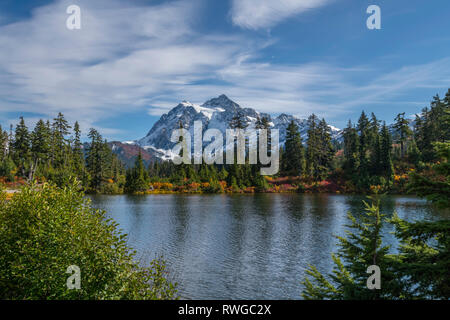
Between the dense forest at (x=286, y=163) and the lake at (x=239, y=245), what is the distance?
38.4 meters

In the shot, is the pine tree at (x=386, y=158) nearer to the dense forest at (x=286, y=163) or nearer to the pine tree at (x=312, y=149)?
the dense forest at (x=286, y=163)

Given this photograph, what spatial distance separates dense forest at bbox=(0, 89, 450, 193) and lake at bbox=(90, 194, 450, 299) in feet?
126

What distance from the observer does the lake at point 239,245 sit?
1827 cm

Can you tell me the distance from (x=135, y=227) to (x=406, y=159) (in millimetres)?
75969

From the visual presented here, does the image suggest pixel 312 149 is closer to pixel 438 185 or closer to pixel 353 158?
pixel 353 158

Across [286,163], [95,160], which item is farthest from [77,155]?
[286,163]

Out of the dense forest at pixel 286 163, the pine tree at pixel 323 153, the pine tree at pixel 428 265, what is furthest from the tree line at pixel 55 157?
the pine tree at pixel 428 265

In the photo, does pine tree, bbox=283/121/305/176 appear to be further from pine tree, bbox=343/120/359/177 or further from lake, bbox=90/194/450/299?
lake, bbox=90/194/450/299

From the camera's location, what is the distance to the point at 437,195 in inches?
335

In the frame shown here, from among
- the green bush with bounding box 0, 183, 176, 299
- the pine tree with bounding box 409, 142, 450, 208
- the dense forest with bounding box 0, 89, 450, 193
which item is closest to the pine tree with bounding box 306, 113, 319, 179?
the dense forest with bounding box 0, 89, 450, 193

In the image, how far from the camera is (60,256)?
10.4 meters
